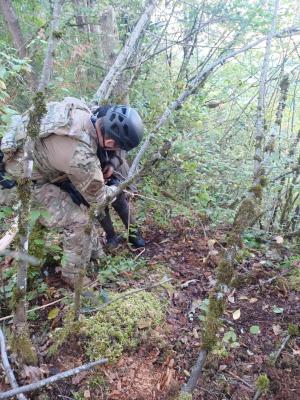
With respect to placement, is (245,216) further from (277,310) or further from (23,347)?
(23,347)

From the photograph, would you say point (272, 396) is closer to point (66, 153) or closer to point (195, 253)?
point (195, 253)

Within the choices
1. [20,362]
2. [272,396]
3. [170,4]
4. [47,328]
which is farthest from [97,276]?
[170,4]

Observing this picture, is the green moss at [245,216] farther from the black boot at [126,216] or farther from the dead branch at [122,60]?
the dead branch at [122,60]

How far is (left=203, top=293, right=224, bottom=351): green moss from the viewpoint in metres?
2.36

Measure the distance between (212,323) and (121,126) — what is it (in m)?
2.20

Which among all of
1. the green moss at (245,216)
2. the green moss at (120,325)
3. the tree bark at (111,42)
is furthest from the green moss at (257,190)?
the tree bark at (111,42)

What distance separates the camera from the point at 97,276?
411 centimetres

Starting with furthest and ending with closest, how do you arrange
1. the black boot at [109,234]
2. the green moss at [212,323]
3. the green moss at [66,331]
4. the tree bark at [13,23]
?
the tree bark at [13,23]
the black boot at [109,234]
the green moss at [66,331]
the green moss at [212,323]

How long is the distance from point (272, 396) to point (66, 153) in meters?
2.92

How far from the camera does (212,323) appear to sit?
2432 millimetres

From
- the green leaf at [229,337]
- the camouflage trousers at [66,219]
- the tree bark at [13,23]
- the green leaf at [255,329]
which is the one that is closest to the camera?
the green leaf at [229,337]

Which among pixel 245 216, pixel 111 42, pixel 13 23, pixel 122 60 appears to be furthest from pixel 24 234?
pixel 13 23

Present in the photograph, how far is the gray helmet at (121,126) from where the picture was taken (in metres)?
3.69

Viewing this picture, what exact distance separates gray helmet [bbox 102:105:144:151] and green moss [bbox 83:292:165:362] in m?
1.67
